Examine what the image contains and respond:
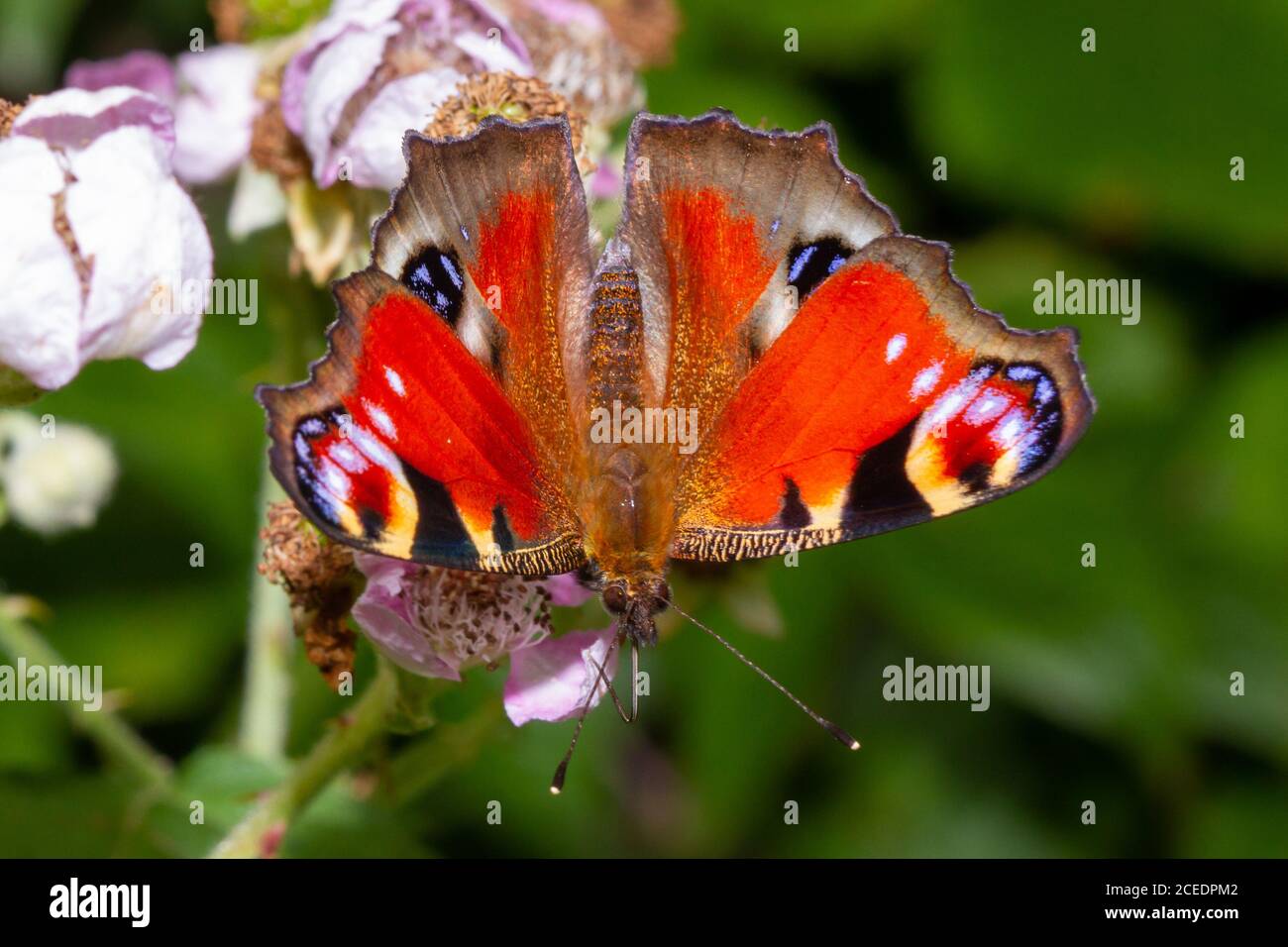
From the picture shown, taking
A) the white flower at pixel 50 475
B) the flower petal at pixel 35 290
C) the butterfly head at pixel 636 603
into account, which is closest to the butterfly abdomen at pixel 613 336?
the butterfly head at pixel 636 603

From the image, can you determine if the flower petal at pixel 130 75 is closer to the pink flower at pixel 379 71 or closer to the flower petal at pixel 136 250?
the pink flower at pixel 379 71

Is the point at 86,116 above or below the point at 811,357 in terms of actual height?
above

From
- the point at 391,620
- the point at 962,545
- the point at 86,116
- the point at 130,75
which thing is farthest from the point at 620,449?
the point at 962,545

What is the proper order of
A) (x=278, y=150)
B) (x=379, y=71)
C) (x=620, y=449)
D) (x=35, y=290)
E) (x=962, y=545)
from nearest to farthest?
1. (x=35, y=290)
2. (x=620, y=449)
3. (x=379, y=71)
4. (x=278, y=150)
5. (x=962, y=545)

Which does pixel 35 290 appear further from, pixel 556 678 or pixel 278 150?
pixel 556 678

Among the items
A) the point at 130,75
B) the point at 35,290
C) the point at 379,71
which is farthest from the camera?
the point at 130,75

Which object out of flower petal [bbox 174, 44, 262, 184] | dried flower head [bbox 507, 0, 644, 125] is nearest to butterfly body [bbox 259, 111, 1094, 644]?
dried flower head [bbox 507, 0, 644, 125]
